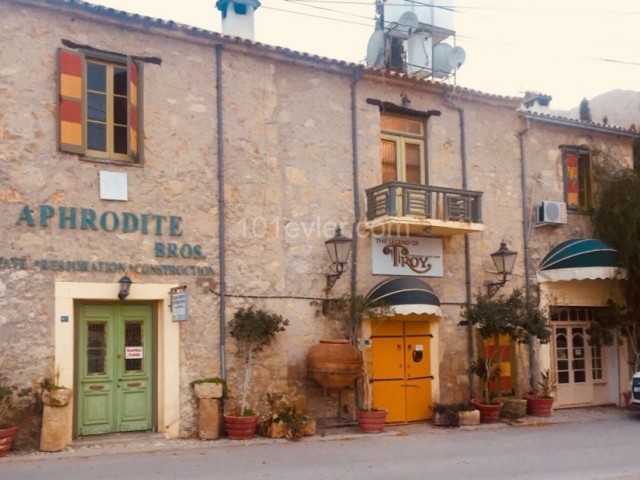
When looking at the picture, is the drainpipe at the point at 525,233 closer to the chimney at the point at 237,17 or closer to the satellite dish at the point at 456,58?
the satellite dish at the point at 456,58

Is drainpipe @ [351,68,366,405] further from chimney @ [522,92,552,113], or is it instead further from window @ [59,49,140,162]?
chimney @ [522,92,552,113]

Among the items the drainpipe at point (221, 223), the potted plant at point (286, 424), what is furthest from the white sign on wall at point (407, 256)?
the potted plant at point (286, 424)

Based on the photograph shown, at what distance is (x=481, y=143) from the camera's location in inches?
616

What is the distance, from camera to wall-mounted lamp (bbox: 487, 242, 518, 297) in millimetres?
14977

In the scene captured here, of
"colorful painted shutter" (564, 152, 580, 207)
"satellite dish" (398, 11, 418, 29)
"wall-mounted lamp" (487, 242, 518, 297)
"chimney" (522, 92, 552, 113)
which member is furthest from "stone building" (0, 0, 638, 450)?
"chimney" (522, 92, 552, 113)

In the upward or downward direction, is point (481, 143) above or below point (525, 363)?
above

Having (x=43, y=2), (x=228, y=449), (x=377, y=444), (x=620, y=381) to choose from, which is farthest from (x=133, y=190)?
(x=620, y=381)

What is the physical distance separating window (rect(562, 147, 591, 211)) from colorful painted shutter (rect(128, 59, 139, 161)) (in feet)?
32.3

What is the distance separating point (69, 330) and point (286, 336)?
3.71 m

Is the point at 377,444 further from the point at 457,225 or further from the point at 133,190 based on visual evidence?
the point at 133,190

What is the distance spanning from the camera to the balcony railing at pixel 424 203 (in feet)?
44.6

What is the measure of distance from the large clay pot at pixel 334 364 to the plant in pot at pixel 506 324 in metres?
2.78

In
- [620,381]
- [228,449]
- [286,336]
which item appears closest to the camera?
[228,449]

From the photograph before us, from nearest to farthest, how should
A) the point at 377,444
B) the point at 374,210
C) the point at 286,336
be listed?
the point at 377,444, the point at 286,336, the point at 374,210
